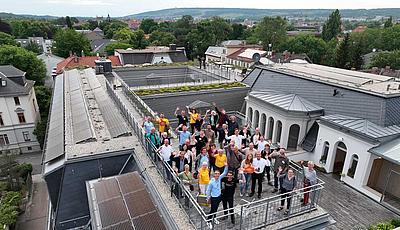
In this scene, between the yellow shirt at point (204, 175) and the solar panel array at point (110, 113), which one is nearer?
the yellow shirt at point (204, 175)

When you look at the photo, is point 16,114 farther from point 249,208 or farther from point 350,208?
point 350,208

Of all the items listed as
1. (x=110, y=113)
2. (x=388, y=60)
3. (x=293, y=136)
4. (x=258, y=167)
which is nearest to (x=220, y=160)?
(x=258, y=167)

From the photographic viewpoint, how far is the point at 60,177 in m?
10.8

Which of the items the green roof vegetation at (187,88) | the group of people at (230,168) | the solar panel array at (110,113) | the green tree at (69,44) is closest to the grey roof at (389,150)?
the group of people at (230,168)

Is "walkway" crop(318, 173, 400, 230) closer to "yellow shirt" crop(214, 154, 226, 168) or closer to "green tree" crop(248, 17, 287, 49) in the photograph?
"yellow shirt" crop(214, 154, 226, 168)

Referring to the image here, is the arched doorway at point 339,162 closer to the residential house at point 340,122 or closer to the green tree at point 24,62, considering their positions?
the residential house at point 340,122

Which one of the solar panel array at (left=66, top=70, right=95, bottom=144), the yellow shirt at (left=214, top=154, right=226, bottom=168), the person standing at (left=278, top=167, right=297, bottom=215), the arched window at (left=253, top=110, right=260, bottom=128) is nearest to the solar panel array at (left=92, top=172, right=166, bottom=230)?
the yellow shirt at (left=214, top=154, right=226, bottom=168)

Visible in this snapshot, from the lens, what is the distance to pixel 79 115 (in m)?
16.4

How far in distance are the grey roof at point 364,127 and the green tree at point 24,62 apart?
45763 mm

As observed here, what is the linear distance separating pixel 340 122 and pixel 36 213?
81.0 ft

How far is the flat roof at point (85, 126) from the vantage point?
475 inches

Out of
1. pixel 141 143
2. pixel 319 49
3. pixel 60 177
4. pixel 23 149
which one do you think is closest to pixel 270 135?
pixel 141 143

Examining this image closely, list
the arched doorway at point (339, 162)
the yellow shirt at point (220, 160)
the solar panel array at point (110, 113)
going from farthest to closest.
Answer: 1. the arched doorway at point (339, 162)
2. the solar panel array at point (110, 113)
3. the yellow shirt at point (220, 160)

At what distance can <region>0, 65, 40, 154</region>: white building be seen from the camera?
31109 mm
